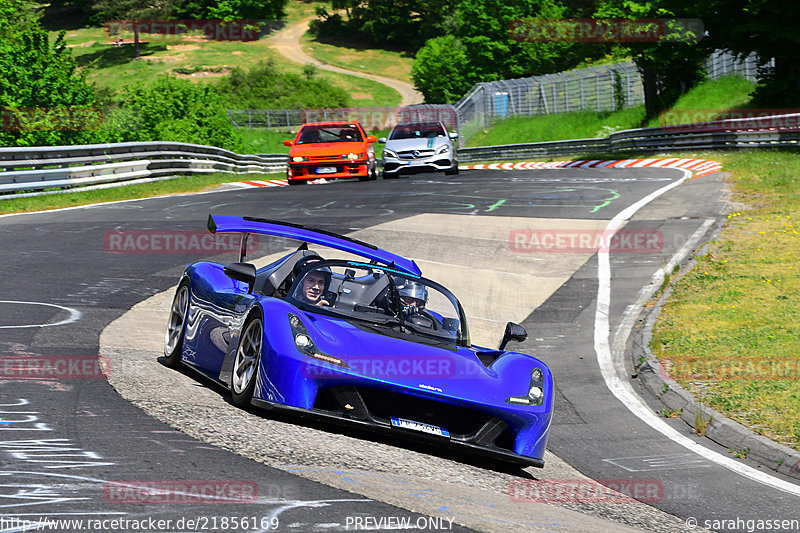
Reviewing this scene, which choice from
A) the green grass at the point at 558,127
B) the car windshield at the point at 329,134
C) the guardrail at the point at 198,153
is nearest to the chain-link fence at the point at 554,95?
the green grass at the point at 558,127

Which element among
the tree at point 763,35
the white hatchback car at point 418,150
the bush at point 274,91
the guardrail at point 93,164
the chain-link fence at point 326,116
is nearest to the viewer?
the guardrail at point 93,164

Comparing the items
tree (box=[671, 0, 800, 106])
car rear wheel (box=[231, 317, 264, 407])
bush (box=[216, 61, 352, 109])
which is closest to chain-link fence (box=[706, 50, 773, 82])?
tree (box=[671, 0, 800, 106])

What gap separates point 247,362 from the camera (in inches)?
271

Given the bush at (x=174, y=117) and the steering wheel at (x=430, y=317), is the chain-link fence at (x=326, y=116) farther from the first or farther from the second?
the steering wheel at (x=430, y=317)

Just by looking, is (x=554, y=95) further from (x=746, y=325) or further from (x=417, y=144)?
(x=746, y=325)

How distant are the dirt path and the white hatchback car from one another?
239 feet

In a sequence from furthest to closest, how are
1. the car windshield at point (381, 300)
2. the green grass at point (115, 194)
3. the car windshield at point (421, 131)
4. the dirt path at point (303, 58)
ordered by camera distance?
1. the dirt path at point (303, 58)
2. the car windshield at point (421, 131)
3. the green grass at point (115, 194)
4. the car windshield at point (381, 300)

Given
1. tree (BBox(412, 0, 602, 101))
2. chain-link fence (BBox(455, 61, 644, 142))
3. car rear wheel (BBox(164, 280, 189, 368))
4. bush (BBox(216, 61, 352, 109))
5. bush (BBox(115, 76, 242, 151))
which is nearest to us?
car rear wheel (BBox(164, 280, 189, 368))

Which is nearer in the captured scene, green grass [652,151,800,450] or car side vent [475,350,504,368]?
car side vent [475,350,504,368]

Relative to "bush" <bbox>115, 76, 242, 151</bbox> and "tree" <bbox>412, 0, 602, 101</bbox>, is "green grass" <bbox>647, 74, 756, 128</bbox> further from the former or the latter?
"tree" <bbox>412, 0, 602, 101</bbox>

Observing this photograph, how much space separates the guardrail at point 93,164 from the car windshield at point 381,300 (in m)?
16.3

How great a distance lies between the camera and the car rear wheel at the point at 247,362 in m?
6.71

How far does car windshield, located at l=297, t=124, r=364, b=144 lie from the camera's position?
95.5 feet

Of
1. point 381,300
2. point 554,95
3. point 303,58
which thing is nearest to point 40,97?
point 381,300
